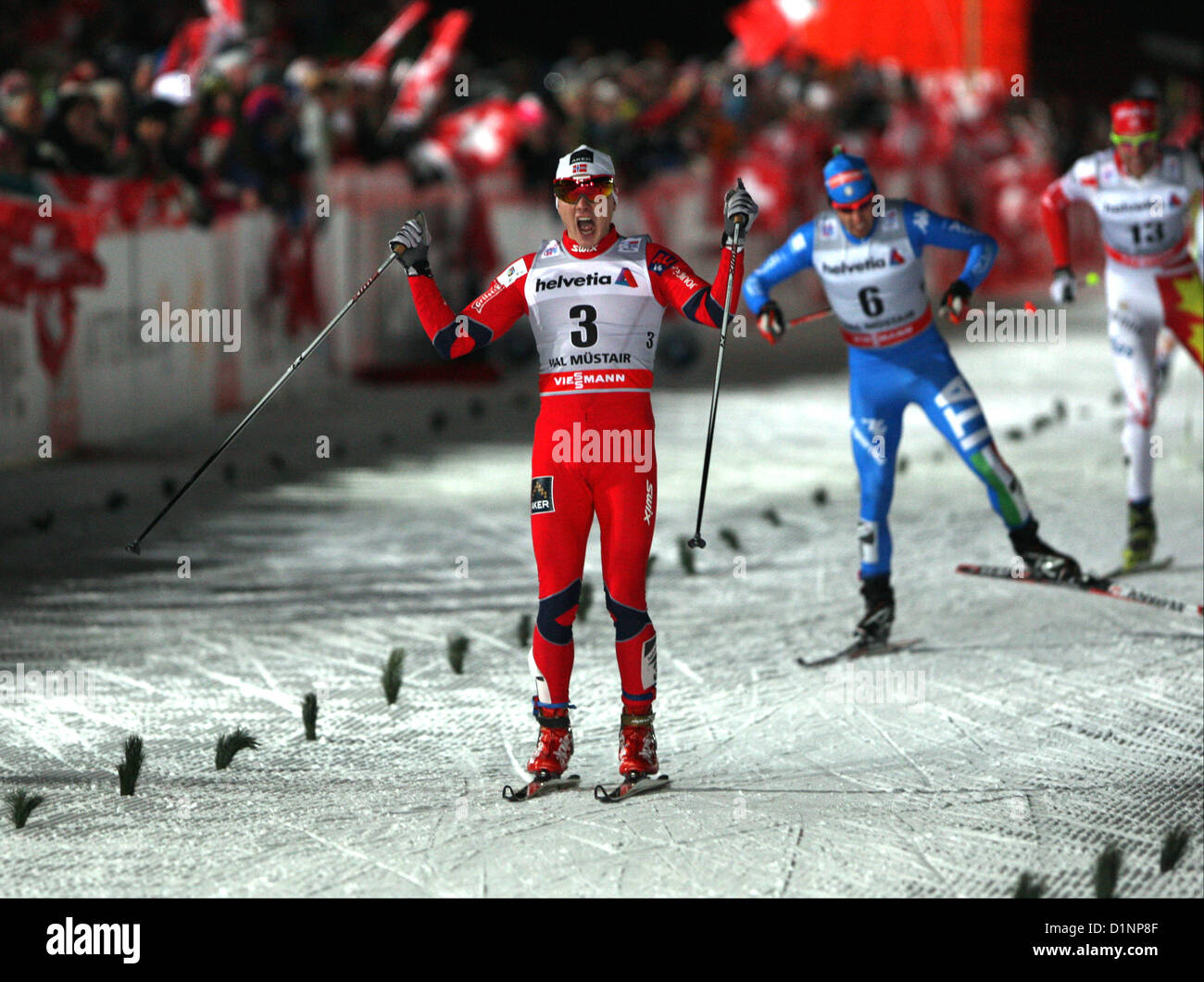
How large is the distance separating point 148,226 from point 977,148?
1907 cm

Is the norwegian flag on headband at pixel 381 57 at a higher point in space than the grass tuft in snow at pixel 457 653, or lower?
higher

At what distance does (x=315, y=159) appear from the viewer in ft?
55.2

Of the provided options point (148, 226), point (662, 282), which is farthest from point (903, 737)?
point (148, 226)

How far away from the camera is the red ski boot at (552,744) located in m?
5.87

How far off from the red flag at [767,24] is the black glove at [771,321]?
16303 millimetres

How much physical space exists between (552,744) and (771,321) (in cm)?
250

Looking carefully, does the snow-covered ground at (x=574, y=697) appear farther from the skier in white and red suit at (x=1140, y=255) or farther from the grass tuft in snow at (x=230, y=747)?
the skier in white and red suit at (x=1140, y=255)

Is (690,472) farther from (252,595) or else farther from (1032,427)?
(252,595)

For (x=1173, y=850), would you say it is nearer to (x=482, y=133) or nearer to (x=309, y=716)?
(x=309, y=716)

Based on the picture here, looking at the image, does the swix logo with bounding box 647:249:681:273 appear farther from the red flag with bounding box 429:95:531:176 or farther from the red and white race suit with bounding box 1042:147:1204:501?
the red flag with bounding box 429:95:531:176

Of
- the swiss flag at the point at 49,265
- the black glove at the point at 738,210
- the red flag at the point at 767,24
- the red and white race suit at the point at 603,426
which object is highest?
the red flag at the point at 767,24

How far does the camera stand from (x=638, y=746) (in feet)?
19.3

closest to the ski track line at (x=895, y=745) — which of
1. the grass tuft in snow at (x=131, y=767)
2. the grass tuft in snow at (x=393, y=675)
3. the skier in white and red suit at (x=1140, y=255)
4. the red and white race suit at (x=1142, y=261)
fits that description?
the grass tuft in snow at (x=393, y=675)
